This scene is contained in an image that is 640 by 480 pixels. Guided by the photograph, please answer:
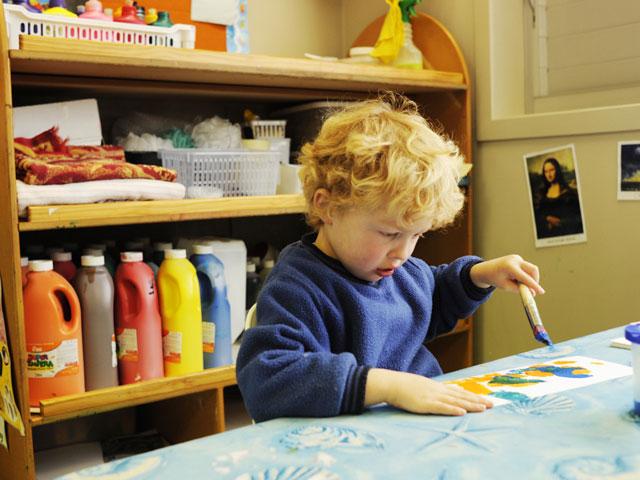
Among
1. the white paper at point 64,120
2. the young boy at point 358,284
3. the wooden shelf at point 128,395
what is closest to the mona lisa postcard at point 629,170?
the young boy at point 358,284

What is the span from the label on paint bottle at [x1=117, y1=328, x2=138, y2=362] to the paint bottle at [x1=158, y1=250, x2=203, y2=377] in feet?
0.29

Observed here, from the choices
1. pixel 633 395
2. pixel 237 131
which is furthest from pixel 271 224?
pixel 633 395

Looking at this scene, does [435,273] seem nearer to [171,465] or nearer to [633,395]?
[633,395]

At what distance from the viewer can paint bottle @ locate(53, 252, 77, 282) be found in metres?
1.66

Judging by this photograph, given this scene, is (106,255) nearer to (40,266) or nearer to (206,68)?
(40,266)

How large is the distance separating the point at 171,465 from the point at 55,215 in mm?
907

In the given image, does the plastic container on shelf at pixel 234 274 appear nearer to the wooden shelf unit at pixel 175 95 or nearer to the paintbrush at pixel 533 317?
the wooden shelf unit at pixel 175 95

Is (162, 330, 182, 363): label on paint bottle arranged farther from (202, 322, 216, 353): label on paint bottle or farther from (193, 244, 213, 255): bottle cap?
(193, 244, 213, 255): bottle cap

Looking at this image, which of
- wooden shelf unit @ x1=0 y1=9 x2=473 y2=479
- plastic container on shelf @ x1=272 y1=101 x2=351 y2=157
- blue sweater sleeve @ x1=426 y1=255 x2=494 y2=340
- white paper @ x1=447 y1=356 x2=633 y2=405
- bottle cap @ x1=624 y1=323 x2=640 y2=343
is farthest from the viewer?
plastic container on shelf @ x1=272 y1=101 x2=351 y2=157

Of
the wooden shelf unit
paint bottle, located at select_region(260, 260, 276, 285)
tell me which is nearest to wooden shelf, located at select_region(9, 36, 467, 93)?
the wooden shelf unit

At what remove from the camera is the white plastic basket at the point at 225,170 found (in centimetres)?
178

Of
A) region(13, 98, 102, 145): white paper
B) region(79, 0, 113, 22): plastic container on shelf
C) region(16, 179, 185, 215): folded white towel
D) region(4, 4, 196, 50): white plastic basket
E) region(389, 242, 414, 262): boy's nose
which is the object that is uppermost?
region(79, 0, 113, 22): plastic container on shelf

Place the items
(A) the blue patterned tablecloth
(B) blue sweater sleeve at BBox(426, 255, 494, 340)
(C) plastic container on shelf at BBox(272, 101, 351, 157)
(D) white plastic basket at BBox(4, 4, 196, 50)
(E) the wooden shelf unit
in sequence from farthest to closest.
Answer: (C) plastic container on shelf at BBox(272, 101, 351, 157) → (D) white plastic basket at BBox(4, 4, 196, 50) → (E) the wooden shelf unit → (B) blue sweater sleeve at BBox(426, 255, 494, 340) → (A) the blue patterned tablecloth

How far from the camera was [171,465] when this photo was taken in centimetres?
69
